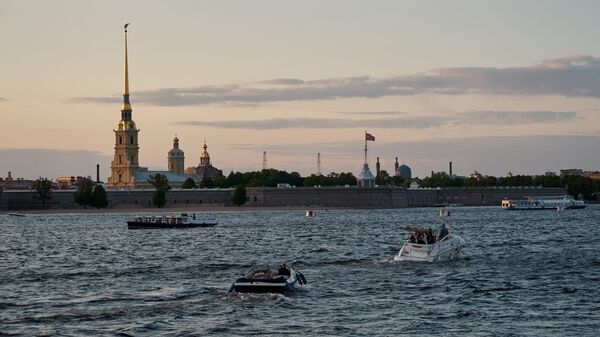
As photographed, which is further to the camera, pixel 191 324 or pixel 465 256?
pixel 465 256

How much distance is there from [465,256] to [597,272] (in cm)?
1325

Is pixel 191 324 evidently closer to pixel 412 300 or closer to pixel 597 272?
pixel 412 300

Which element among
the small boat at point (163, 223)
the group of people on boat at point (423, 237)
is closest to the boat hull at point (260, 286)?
the group of people on boat at point (423, 237)

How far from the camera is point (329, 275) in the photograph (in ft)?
206

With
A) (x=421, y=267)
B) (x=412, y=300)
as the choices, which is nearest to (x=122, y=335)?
(x=412, y=300)

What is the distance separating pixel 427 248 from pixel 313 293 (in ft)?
57.2

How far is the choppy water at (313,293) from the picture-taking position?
142ft

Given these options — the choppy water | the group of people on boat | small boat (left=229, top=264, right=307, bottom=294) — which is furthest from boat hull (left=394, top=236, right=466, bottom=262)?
small boat (left=229, top=264, right=307, bottom=294)

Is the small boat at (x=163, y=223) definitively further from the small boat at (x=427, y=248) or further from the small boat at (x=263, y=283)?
the small boat at (x=263, y=283)

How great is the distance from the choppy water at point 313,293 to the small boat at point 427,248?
100 centimetres

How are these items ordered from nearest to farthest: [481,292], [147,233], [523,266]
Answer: [481,292]
[523,266]
[147,233]

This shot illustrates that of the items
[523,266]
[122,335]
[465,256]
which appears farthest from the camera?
[465,256]

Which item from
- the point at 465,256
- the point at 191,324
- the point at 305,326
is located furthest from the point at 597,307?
the point at 465,256

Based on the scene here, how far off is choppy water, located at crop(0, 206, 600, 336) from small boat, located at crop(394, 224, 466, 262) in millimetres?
1002
